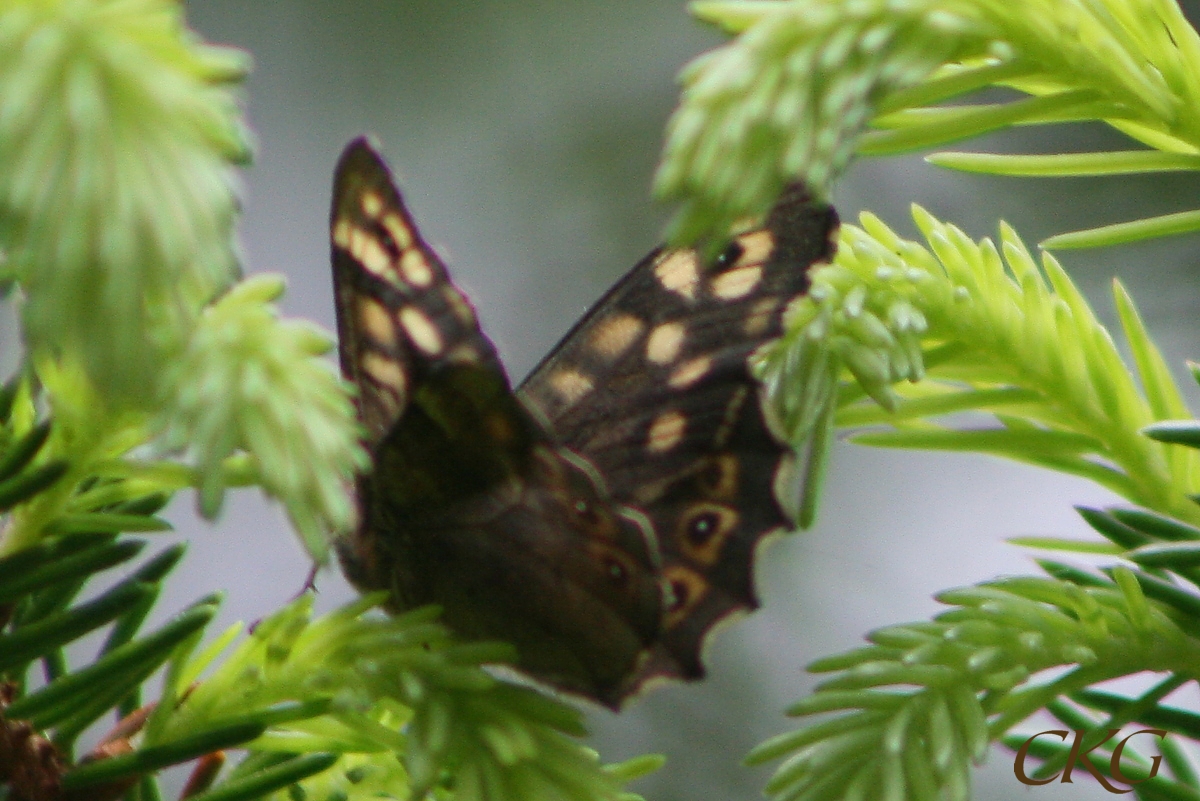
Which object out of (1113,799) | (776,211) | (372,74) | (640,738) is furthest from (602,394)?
(372,74)

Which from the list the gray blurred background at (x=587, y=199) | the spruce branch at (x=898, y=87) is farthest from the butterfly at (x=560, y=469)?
the gray blurred background at (x=587, y=199)

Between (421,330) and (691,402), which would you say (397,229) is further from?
(691,402)

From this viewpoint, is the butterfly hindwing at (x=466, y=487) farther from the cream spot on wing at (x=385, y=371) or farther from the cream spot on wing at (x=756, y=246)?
the cream spot on wing at (x=756, y=246)

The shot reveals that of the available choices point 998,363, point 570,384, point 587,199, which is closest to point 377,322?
point 570,384

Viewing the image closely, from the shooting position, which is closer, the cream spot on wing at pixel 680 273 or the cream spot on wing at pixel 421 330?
the cream spot on wing at pixel 421 330

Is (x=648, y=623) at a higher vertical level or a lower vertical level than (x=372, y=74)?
lower

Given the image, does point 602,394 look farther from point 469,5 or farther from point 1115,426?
point 469,5

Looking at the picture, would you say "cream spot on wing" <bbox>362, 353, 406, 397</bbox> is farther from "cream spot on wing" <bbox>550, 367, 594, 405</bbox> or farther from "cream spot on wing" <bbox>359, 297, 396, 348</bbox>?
"cream spot on wing" <bbox>550, 367, 594, 405</bbox>
